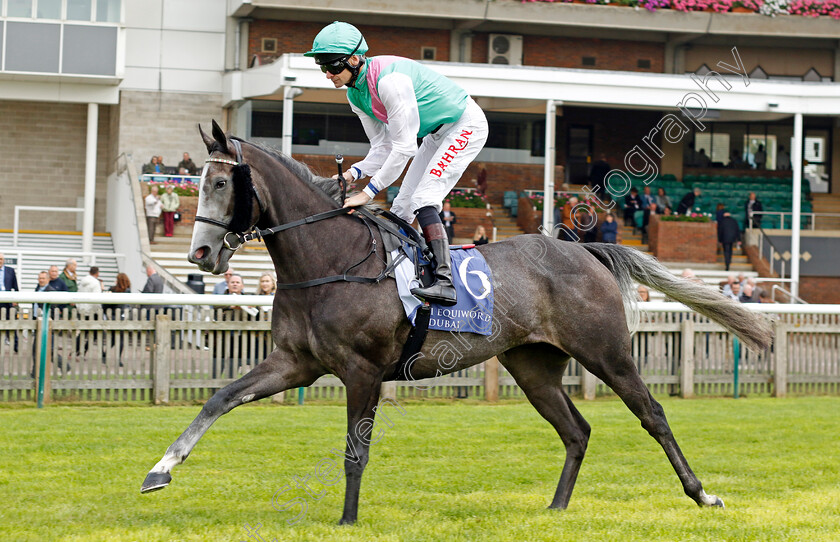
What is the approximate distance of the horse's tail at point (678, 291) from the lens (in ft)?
19.5

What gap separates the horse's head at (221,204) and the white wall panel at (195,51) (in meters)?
21.1

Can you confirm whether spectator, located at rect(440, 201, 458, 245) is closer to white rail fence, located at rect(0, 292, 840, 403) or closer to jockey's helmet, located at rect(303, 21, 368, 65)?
white rail fence, located at rect(0, 292, 840, 403)

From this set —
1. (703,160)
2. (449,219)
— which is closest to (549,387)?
(449,219)

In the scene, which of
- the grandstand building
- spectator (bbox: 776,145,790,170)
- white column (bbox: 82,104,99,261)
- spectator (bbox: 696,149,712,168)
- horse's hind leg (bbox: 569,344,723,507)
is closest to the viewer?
horse's hind leg (bbox: 569,344,723,507)

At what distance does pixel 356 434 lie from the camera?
4812mm

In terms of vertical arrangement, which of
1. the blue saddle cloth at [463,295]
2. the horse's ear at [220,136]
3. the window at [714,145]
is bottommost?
the blue saddle cloth at [463,295]

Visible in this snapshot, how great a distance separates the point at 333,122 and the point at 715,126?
1052 centimetres

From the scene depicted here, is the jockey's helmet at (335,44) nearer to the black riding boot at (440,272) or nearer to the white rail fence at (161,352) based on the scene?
the black riding boot at (440,272)

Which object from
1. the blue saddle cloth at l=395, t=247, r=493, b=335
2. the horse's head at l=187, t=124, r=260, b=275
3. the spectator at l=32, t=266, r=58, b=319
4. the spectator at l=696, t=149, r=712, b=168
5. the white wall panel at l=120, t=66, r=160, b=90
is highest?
the white wall panel at l=120, t=66, r=160, b=90

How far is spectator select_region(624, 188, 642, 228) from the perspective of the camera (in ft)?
71.4

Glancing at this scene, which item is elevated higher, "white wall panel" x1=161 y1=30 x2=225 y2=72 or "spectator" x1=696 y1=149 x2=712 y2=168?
"white wall panel" x1=161 y1=30 x2=225 y2=72

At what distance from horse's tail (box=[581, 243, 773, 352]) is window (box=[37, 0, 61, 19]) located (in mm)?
18737

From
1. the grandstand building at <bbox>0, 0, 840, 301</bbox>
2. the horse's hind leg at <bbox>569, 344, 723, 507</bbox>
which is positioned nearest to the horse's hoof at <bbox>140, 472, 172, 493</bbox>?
the horse's hind leg at <bbox>569, 344, 723, 507</bbox>

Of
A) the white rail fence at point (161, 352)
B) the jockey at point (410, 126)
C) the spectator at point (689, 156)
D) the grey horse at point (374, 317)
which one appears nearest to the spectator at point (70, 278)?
the white rail fence at point (161, 352)
